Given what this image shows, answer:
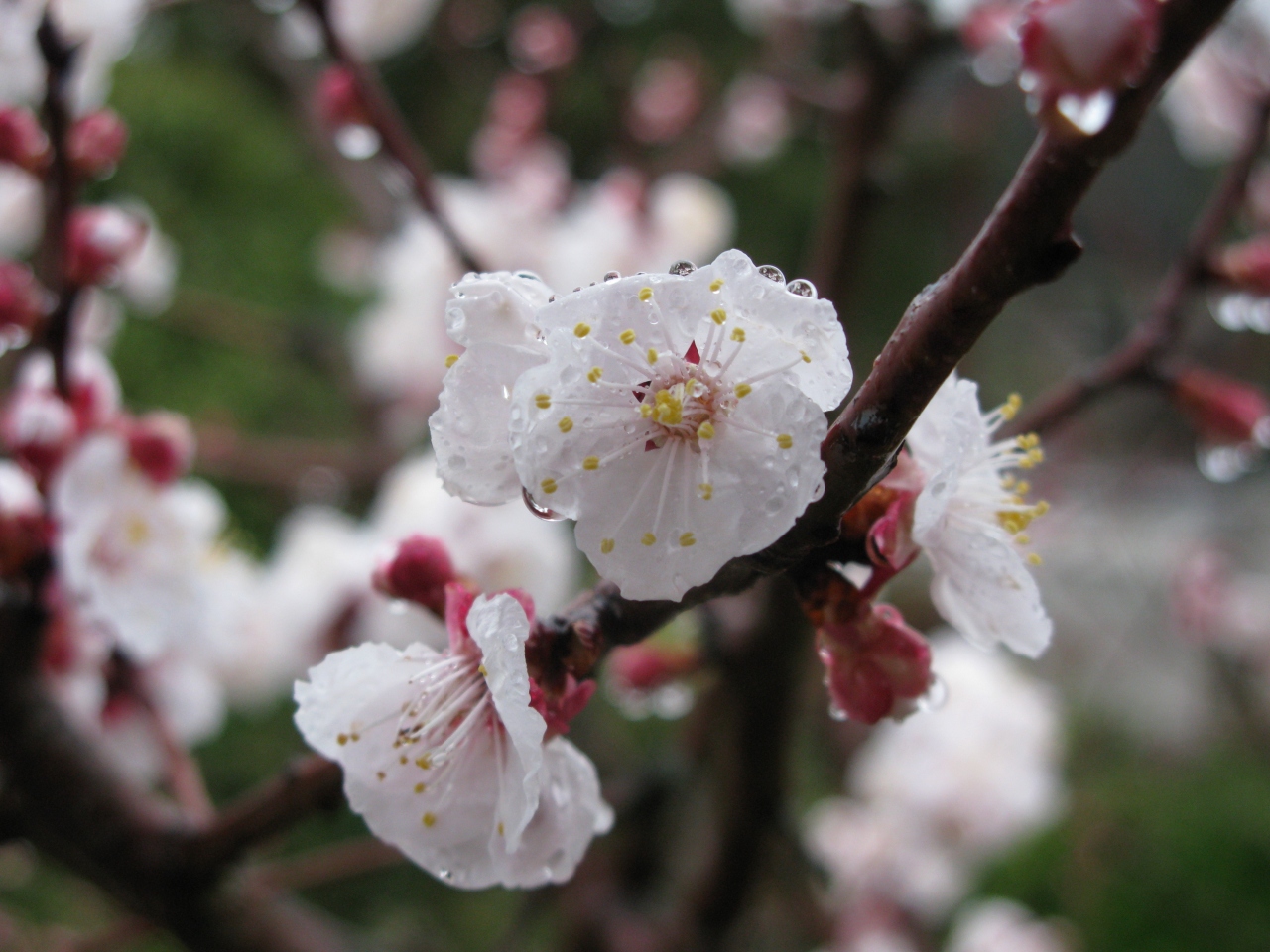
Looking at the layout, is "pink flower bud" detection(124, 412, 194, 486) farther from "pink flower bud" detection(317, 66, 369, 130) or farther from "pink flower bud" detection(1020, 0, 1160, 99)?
"pink flower bud" detection(1020, 0, 1160, 99)

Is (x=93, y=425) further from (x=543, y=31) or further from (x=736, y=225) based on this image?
(x=736, y=225)

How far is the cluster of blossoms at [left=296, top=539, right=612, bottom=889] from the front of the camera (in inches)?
14.9

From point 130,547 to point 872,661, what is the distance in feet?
2.00

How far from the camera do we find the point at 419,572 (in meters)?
0.42

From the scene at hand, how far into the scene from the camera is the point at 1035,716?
1512 millimetres

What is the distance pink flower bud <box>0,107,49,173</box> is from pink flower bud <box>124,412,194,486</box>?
0.20 metres

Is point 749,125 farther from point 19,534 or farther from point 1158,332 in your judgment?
point 19,534

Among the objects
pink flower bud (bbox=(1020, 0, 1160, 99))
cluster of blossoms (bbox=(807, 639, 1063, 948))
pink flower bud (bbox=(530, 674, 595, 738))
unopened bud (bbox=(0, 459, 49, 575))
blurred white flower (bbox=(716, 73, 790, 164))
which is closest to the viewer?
pink flower bud (bbox=(1020, 0, 1160, 99))

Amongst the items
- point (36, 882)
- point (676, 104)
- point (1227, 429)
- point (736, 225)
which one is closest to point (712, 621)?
point (1227, 429)

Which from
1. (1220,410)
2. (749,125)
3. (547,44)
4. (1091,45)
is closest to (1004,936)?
(1220,410)

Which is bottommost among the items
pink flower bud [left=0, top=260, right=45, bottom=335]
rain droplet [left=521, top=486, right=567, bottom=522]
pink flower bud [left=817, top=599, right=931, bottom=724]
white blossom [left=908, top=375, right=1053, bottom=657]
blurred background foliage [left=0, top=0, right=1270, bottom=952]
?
blurred background foliage [left=0, top=0, right=1270, bottom=952]

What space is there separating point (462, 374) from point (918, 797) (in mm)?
1351

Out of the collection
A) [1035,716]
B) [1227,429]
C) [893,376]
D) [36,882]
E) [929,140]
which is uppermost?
[893,376]

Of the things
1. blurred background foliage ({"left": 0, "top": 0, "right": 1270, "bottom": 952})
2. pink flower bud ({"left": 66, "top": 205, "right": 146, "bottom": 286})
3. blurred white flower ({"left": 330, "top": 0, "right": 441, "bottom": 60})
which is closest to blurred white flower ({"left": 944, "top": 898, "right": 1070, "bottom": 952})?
blurred background foliage ({"left": 0, "top": 0, "right": 1270, "bottom": 952})
